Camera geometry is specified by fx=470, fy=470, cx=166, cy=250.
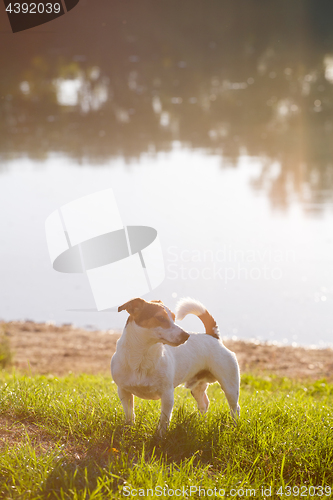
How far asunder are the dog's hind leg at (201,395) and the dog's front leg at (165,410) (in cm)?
67

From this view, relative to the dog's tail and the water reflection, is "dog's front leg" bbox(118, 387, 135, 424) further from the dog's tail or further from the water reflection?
the water reflection

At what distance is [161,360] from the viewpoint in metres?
3.56

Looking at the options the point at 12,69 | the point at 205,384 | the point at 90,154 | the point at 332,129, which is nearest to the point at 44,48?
the point at 12,69

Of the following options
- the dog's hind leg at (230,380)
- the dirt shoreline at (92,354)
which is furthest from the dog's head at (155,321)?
the dirt shoreline at (92,354)

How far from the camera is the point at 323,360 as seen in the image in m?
8.56

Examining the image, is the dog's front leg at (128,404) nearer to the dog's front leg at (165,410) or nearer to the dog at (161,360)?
the dog at (161,360)

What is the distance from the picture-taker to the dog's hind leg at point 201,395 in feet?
14.0

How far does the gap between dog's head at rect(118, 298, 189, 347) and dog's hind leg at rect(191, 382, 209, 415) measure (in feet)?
3.43

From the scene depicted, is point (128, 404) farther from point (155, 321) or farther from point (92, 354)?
point (92, 354)

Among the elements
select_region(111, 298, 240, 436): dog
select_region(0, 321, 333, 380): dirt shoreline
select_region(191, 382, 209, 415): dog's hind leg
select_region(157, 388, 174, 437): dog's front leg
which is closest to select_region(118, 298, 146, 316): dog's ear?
select_region(111, 298, 240, 436): dog

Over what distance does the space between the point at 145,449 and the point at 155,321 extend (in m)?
0.97

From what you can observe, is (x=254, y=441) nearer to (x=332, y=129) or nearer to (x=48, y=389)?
(x=48, y=389)

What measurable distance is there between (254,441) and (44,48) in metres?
21.2

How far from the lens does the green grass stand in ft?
9.80
